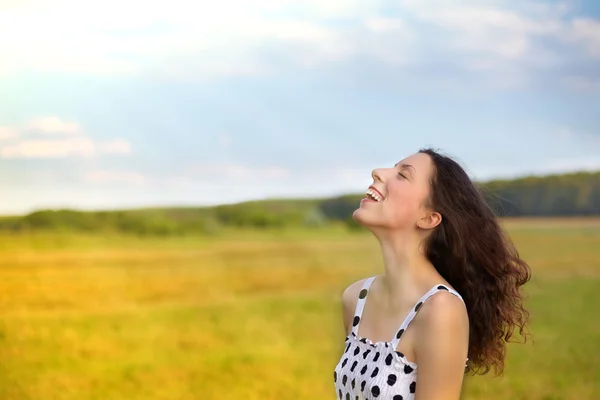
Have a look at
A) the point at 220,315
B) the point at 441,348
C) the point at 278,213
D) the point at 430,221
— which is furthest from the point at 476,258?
the point at 278,213

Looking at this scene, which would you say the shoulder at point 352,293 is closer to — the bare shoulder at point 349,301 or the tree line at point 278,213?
the bare shoulder at point 349,301

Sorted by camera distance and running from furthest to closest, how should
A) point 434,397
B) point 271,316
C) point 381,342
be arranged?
point 271,316
point 381,342
point 434,397

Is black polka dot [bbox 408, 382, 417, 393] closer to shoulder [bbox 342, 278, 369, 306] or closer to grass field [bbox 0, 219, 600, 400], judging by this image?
shoulder [bbox 342, 278, 369, 306]

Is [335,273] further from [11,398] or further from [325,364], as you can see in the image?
[11,398]

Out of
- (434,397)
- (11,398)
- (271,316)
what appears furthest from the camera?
(271,316)

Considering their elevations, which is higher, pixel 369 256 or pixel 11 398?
pixel 369 256

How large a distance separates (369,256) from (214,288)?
1.00 metres

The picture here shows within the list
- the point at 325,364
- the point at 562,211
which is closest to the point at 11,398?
the point at 325,364

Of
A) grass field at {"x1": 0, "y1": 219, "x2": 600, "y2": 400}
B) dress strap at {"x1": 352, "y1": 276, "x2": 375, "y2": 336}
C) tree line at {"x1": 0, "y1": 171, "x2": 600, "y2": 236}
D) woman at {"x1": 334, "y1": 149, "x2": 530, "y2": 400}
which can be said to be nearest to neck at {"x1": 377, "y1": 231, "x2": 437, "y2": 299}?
woman at {"x1": 334, "y1": 149, "x2": 530, "y2": 400}

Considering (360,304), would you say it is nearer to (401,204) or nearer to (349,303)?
(349,303)

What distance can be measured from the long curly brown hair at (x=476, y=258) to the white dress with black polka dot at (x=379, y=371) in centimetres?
12

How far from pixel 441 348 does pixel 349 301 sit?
14.7 inches

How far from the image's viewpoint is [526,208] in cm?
476

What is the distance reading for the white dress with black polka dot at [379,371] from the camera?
1.64 meters
